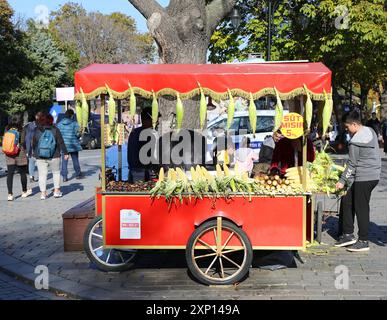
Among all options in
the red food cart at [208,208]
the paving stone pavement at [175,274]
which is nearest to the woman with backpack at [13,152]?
the paving stone pavement at [175,274]

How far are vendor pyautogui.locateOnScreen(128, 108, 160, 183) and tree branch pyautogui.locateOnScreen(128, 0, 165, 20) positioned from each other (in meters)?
2.22

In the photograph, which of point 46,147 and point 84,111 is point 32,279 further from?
point 46,147

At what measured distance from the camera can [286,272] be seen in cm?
638

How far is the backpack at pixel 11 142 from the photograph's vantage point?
11.6 metres

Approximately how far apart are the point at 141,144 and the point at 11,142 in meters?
5.23

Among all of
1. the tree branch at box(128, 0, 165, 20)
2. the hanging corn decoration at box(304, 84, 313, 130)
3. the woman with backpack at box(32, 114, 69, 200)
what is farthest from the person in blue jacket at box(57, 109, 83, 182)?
the hanging corn decoration at box(304, 84, 313, 130)

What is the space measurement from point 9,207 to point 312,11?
1689 centimetres

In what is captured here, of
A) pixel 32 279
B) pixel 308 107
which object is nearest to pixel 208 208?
pixel 308 107

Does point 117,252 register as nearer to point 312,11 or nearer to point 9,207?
point 9,207

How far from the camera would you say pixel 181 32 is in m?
8.77

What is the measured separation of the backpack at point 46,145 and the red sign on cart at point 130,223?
593 centimetres

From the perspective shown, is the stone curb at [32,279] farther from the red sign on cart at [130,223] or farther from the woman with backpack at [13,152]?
the woman with backpack at [13,152]

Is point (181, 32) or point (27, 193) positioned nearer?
point (181, 32)
